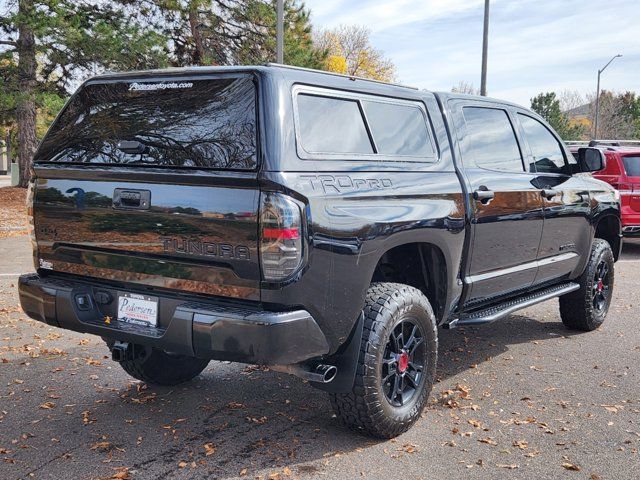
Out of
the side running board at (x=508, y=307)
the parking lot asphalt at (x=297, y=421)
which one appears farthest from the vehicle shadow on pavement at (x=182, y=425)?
the side running board at (x=508, y=307)

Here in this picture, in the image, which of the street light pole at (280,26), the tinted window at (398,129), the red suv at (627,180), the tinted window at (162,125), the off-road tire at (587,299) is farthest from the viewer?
the street light pole at (280,26)

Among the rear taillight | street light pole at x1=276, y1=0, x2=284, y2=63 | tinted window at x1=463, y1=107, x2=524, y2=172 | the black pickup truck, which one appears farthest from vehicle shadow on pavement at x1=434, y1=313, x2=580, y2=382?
street light pole at x1=276, y1=0, x2=284, y2=63

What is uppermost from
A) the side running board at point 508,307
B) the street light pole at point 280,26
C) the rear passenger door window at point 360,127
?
the street light pole at point 280,26

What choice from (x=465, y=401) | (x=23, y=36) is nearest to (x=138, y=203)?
(x=465, y=401)

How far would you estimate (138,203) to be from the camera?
3.42 metres

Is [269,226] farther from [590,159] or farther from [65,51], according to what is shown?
[65,51]

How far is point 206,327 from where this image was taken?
10.3ft

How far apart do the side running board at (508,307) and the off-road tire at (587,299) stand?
8.9 inches

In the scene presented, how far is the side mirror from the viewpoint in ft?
18.5

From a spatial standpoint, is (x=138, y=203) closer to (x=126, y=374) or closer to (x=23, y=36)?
(x=126, y=374)

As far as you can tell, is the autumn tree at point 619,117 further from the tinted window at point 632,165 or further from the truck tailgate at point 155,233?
the truck tailgate at point 155,233

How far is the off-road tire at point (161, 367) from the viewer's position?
14.6ft

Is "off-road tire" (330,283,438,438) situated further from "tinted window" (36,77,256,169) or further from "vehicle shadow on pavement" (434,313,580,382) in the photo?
"vehicle shadow on pavement" (434,313,580,382)

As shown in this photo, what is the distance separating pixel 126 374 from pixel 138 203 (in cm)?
195
